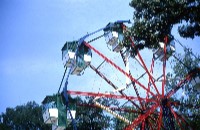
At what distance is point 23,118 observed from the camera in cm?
3966

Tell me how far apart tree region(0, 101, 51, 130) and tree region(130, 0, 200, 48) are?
28860 mm

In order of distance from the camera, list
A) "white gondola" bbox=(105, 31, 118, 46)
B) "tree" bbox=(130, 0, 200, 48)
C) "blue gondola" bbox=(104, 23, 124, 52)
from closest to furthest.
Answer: "tree" bbox=(130, 0, 200, 48) → "blue gondola" bbox=(104, 23, 124, 52) → "white gondola" bbox=(105, 31, 118, 46)

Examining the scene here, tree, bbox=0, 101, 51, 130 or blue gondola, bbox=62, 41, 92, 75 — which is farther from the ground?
tree, bbox=0, 101, 51, 130

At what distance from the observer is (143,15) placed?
12.6 m

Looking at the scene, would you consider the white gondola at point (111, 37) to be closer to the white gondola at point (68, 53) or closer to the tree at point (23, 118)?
the white gondola at point (68, 53)

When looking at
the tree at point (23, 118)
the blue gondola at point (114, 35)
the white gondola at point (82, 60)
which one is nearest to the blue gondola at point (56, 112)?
the white gondola at point (82, 60)

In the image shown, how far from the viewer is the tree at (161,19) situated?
37.0 ft

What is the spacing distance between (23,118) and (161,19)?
3197 cm

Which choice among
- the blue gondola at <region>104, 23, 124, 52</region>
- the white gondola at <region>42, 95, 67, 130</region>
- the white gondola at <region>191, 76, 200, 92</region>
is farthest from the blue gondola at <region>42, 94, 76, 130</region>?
the white gondola at <region>191, 76, 200, 92</region>

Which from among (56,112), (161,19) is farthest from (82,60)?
(161,19)

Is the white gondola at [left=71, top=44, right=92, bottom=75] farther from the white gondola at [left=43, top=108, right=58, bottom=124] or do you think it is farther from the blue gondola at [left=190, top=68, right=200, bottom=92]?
the blue gondola at [left=190, top=68, right=200, bottom=92]

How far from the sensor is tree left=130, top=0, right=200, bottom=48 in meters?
11.3

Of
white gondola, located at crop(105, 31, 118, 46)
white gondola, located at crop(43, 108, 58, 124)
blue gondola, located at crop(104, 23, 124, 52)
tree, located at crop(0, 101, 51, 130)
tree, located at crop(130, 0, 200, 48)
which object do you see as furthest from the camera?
tree, located at crop(0, 101, 51, 130)

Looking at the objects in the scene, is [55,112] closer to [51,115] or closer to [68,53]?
[51,115]
